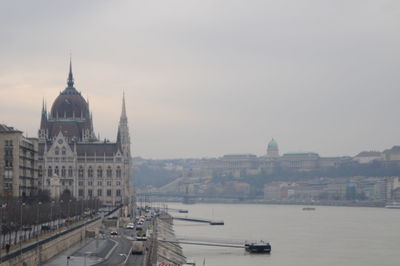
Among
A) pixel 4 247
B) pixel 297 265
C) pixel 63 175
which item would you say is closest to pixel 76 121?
pixel 63 175

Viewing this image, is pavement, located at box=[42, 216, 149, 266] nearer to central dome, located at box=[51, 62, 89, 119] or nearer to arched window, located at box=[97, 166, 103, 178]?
arched window, located at box=[97, 166, 103, 178]

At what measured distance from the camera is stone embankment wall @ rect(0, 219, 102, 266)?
52.3 metres

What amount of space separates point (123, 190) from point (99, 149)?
749 cm

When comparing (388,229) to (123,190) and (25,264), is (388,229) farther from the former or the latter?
(25,264)

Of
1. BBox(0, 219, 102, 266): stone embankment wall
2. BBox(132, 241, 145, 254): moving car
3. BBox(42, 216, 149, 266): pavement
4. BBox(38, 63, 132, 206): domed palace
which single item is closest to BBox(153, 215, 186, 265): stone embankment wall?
BBox(132, 241, 145, 254): moving car

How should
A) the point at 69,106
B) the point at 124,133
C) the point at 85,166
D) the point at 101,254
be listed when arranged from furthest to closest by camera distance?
the point at 124,133 → the point at 69,106 → the point at 85,166 → the point at 101,254

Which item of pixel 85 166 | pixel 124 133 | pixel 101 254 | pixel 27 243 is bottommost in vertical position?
pixel 101 254

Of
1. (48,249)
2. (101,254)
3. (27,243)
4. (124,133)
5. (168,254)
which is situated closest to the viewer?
(27,243)

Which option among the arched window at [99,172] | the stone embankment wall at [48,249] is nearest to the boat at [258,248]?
the stone embankment wall at [48,249]

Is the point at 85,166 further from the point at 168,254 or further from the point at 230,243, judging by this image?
the point at 168,254

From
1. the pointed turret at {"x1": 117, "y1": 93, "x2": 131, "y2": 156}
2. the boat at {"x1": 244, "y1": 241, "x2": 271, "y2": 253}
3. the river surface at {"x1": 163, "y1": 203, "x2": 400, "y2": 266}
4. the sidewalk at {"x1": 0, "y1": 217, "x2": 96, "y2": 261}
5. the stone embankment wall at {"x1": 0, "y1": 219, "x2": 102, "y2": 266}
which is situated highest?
the pointed turret at {"x1": 117, "y1": 93, "x2": 131, "y2": 156}

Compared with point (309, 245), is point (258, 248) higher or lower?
higher

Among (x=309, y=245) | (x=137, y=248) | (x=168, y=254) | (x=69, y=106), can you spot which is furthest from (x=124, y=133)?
(x=137, y=248)

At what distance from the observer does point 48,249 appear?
203ft
